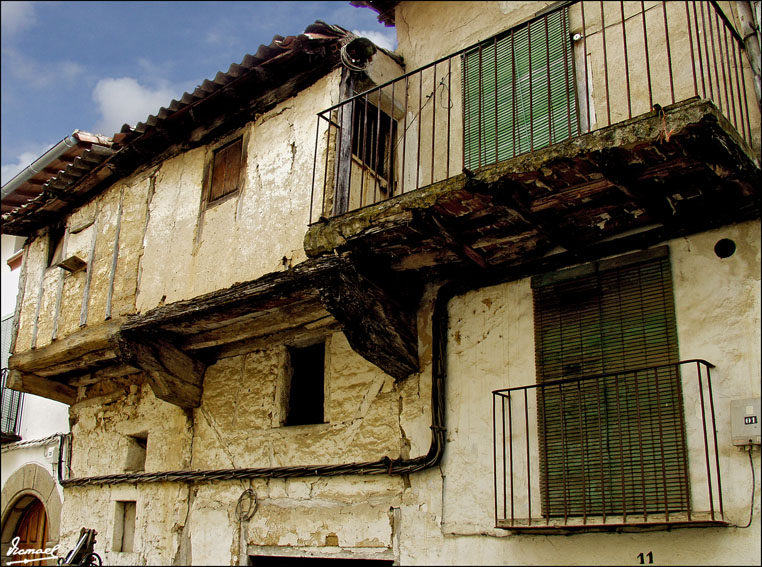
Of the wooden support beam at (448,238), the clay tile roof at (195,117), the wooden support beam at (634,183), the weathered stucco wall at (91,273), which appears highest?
the clay tile roof at (195,117)

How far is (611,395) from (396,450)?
187 centimetres

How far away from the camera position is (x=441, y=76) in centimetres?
755

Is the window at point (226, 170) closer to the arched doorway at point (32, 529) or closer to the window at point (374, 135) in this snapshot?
the window at point (374, 135)

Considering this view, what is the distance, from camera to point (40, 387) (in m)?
9.62

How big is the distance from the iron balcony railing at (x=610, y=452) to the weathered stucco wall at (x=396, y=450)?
0.31 ft

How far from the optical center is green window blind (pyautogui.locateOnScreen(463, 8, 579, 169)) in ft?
21.3

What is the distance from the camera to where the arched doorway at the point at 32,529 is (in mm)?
10578

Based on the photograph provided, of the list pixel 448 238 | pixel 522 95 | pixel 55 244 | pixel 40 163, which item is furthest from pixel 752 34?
pixel 40 163

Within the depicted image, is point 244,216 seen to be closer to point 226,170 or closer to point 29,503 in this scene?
point 226,170

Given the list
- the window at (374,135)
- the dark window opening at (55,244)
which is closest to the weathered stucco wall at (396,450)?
the window at (374,135)

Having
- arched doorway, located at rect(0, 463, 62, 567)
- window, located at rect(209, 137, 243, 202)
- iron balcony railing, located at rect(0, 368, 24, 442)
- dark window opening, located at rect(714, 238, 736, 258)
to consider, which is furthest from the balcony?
iron balcony railing, located at rect(0, 368, 24, 442)

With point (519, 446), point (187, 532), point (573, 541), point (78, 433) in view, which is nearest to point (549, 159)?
point (519, 446)

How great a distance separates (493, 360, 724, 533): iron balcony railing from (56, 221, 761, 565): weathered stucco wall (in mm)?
94

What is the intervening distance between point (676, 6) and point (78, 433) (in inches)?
309
